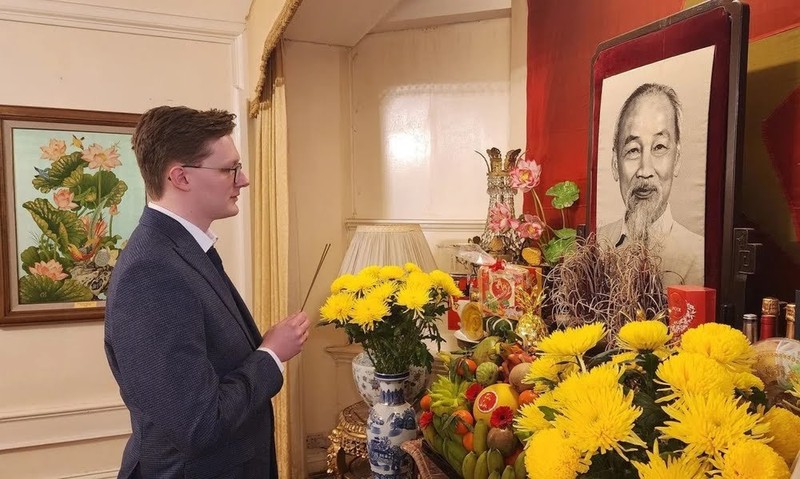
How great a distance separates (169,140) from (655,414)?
3.52 ft

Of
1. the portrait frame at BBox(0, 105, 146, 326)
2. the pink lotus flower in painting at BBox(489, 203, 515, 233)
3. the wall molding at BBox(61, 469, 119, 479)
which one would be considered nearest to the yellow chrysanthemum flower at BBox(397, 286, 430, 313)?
the pink lotus flower in painting at BBox(489, 203, 515, 233)

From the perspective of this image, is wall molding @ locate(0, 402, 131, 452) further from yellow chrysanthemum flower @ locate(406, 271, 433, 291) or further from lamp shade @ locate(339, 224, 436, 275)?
yellow chrysanthemum flower @ locate(406, 271, 433, 291)

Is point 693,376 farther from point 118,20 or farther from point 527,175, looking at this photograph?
point 118,20

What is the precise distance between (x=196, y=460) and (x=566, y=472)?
2.81 feet

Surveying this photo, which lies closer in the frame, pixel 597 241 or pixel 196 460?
pixel 196 460

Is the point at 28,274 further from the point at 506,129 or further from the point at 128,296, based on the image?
the point at 506,129

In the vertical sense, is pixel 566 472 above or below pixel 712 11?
below

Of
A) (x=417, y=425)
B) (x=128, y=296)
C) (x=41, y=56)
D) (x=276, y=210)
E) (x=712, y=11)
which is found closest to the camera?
(x=128, y=296)

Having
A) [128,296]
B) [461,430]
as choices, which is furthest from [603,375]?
[128,296]

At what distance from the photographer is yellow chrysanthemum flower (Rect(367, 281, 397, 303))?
56.9 inches

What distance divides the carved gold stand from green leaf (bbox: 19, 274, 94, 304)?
4.63 feet

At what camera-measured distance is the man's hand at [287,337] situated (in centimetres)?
128

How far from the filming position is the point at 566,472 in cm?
64

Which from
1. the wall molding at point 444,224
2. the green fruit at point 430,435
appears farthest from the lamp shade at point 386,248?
the green fruit at point 430,435
